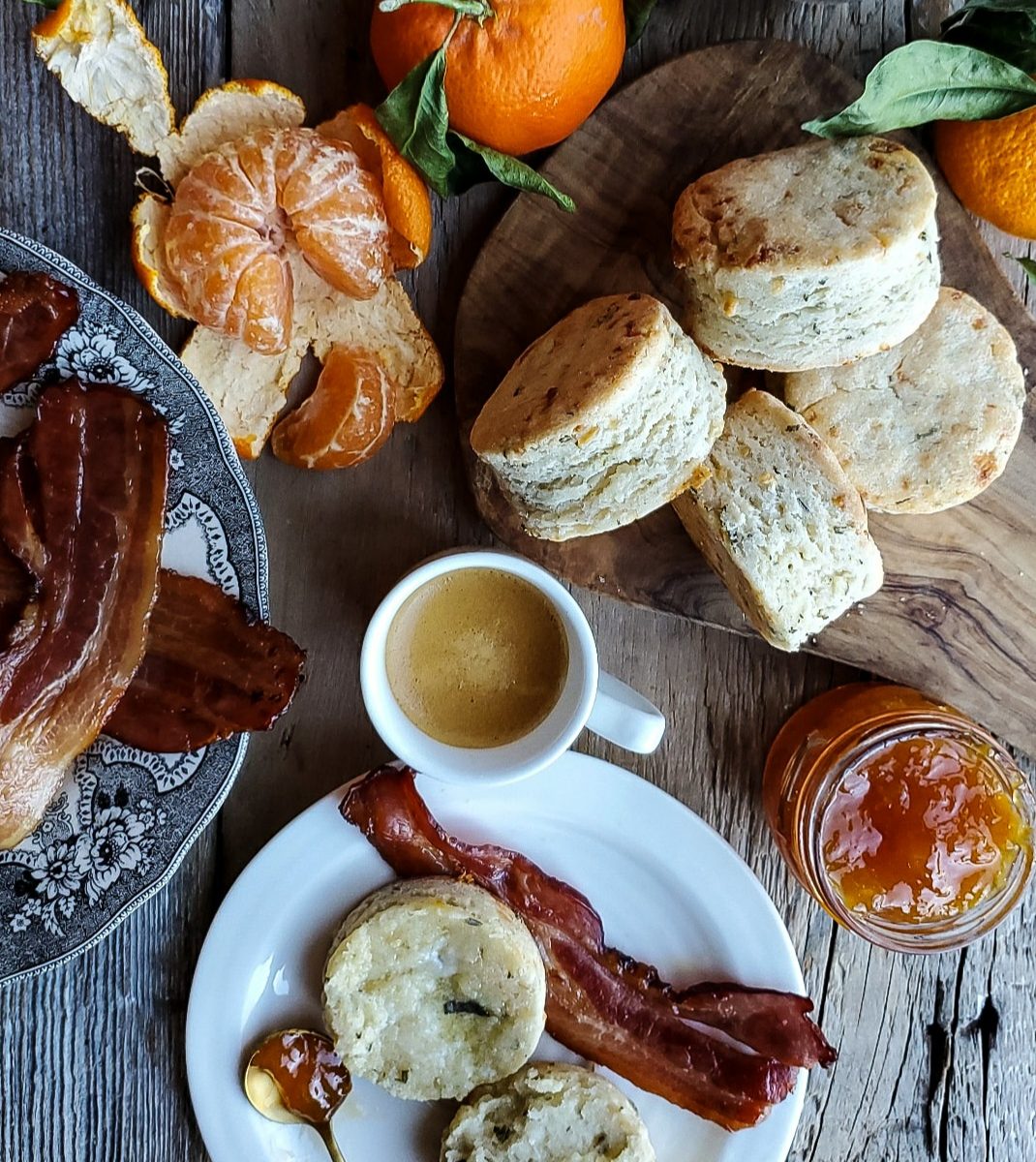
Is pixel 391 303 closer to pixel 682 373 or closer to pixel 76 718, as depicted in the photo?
pixel 682 373

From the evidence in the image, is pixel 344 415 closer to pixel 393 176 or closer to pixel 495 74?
pixel 393 176

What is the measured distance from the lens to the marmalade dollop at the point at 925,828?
5.59 feet

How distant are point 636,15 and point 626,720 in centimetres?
108

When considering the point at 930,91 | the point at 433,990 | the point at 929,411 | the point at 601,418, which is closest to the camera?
the point at 601,418

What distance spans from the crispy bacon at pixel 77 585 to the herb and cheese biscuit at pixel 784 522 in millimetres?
840

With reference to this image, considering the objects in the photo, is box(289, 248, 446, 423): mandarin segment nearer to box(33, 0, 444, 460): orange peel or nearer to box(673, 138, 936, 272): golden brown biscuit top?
box(33, 0, 444, 460): orange peel

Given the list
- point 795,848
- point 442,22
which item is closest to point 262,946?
point 795,848

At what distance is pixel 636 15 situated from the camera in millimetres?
1631

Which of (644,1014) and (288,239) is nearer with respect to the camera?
(288,239)

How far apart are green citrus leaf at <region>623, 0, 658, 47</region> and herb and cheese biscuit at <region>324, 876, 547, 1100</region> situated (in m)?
1.37

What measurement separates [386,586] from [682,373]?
640 mm

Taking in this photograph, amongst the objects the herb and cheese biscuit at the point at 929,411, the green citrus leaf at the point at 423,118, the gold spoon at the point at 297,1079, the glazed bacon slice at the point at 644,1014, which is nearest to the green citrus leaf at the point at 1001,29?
the herb and cheese biscuit at the point at 929,411

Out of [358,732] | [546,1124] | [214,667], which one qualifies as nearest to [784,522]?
[358,732]

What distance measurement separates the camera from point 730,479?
1587 millimetres
